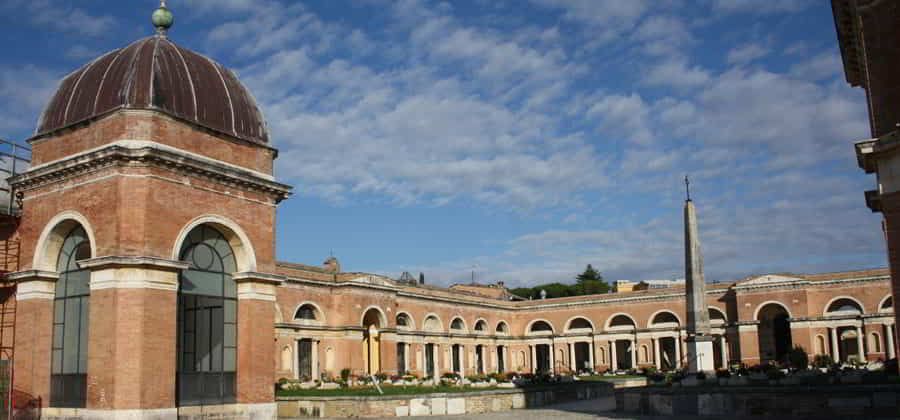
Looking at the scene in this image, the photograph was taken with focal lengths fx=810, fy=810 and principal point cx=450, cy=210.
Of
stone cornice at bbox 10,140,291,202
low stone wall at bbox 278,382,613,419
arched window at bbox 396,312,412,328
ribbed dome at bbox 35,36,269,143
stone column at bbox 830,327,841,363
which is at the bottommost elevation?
low stone wall at bbox 278,382,613,419

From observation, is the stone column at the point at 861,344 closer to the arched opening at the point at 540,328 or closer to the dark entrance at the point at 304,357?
the arched opening at the point at 540,328

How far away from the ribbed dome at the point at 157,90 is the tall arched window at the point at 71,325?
3.13 m

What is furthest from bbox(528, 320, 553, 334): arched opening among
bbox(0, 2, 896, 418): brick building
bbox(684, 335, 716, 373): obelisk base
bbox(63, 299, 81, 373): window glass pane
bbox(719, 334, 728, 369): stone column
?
bbox(63, 299, 81, 373): window glass pane

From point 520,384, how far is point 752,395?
42.6 feet

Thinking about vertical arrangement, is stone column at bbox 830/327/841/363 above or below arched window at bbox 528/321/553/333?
below

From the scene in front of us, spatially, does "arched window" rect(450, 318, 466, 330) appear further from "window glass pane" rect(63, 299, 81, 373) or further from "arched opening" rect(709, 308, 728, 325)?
"window glass pane" rect(63, 299, 81, 373)

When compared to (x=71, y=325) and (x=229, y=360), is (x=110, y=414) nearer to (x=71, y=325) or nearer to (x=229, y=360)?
(x=71, y=325)

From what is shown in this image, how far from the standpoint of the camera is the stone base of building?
17094 mm

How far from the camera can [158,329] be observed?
58.6 feet

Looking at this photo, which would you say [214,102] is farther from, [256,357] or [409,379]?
[409,379]

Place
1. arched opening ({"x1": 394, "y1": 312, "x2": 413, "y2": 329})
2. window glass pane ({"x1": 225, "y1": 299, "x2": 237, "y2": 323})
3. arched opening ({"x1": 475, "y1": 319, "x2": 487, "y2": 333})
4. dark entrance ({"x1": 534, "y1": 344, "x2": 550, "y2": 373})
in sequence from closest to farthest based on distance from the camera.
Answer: window glass pane ({"x1": 225, "y1": 299, "x2": 237, "y2": 323}) < arched opening ({"x1": 394, "y1": 312, "x2": 413, "y2": 329}) < arched opening ({"x1": 475, "y1": 319, "x2": 487, "y2": 333}) < dark entrance ({"x1": 534, "y1": 344, "x2": 550, "y2": 373})

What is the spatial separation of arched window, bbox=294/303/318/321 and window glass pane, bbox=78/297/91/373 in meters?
21.9

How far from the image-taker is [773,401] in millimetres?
21891

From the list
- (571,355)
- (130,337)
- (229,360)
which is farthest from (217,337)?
(571,355)
